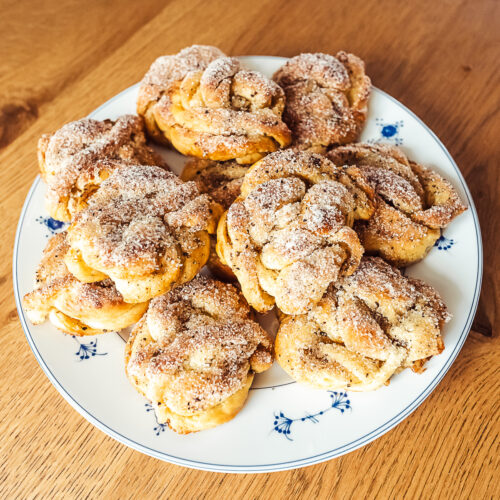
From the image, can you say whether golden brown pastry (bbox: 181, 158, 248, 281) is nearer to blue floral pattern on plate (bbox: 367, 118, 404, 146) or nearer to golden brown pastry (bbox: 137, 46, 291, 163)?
golden brown pastry (bbox: 137, 46, 291, 163)

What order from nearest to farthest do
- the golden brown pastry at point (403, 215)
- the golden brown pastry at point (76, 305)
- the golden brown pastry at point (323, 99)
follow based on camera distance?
the golden brown pastry at point (76, 305)
the golden brown pastry at point (403, 215)
the golden brown pastry at point (323, 99)

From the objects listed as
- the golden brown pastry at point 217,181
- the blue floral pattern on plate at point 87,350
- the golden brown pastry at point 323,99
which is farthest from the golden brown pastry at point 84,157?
the golden brown pastry at point 323,99

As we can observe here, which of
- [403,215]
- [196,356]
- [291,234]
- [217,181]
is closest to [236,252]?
[291,234]

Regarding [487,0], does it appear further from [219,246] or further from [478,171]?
[219,246]

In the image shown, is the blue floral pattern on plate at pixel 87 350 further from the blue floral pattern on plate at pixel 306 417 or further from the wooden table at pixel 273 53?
the blue floral pattern on plate at pixel 306 417

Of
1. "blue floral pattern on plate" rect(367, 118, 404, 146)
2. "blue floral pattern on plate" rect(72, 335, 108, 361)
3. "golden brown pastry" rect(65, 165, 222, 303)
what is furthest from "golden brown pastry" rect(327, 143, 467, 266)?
"blue floral pattern on plate" rect(72, 335, 108, 361)
